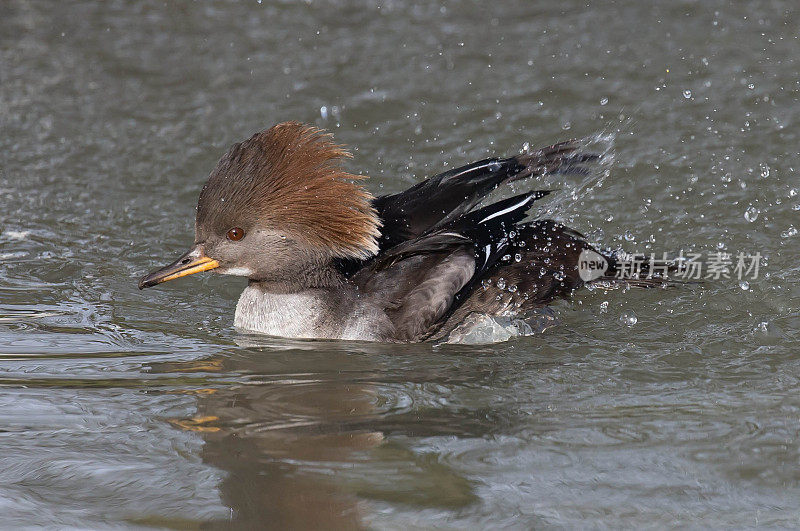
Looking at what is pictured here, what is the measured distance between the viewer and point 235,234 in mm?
5461

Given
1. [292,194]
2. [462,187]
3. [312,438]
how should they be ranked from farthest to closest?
[462,187] → [292,194] → [312,438]

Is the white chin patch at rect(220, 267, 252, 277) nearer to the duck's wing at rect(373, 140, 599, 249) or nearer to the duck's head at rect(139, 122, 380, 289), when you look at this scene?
the duck's head at rect(139, 122, 380, 289)

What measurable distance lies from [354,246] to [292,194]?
445 millimetres

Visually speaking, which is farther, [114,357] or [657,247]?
[657,247]

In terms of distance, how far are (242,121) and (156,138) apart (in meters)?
0.74

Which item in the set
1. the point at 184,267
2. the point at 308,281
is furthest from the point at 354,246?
the point at 184,267

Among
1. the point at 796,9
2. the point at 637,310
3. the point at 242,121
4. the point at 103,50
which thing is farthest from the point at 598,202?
the point at 103,50

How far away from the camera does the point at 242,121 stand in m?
8.82

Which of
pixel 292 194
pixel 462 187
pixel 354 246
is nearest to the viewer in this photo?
pixel 292 194

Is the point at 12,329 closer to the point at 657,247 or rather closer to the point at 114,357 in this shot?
the point at 114,357

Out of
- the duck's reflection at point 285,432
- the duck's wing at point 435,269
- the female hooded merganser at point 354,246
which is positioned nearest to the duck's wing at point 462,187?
the female hooded merganser at point 354,246

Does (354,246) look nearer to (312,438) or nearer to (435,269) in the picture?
(435,269)

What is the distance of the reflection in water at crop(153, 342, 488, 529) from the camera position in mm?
3816

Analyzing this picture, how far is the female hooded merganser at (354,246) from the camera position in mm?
5410
